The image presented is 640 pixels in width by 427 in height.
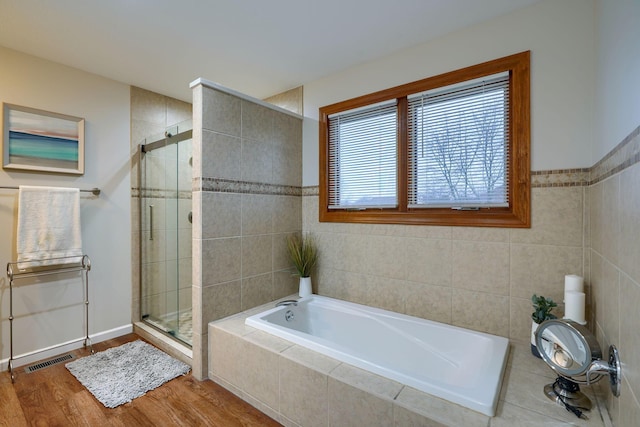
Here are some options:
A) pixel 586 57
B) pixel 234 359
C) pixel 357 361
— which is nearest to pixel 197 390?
pixel 234 359

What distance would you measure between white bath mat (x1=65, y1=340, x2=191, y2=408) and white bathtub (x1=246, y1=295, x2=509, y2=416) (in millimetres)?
789

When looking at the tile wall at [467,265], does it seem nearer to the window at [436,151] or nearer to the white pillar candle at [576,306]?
the window at [436,151]

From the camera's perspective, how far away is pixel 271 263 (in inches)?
101

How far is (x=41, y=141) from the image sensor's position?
7.75 ft

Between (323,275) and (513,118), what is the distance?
73.2 inches

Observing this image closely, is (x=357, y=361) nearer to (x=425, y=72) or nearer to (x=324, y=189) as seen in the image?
(x=324, y=189)

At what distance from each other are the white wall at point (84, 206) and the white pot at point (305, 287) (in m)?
1.73

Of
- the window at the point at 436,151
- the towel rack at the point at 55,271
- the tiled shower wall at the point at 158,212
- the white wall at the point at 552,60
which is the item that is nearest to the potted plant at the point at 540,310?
the window at the point at 436,151

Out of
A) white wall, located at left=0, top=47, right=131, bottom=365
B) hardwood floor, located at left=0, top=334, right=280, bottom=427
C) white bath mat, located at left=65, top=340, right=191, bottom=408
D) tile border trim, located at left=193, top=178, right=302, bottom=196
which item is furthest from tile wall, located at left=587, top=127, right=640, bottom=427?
white wall, located at left=0, top=47, right=131, bottom=365

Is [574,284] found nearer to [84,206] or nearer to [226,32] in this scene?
[226,32]

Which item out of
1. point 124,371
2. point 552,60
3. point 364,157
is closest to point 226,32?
point 364,157

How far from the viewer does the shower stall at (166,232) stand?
8.48 ft

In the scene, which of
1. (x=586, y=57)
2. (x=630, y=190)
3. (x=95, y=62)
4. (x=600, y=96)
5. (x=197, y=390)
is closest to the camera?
(x=630, y=190)

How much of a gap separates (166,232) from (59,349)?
1.25m
